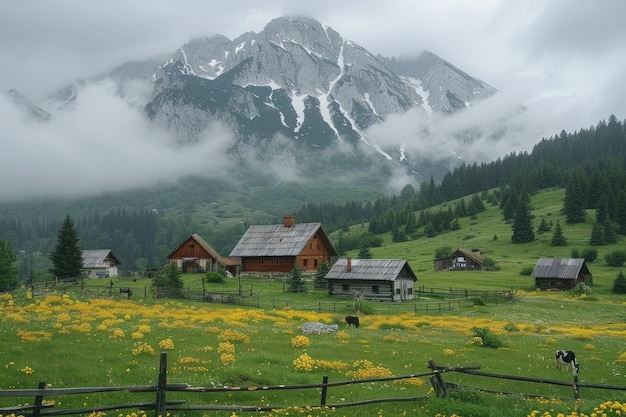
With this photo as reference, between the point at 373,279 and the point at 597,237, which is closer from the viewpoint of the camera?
the point at 373,279

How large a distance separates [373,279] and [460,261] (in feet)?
206

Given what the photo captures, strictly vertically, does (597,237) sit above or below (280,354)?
above

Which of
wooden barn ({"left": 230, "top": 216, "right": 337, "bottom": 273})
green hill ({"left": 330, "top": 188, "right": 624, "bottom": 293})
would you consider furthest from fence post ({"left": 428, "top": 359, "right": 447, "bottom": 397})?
green hill ({"left": 330, "top": 188, "right": 624, "bottom": 293})

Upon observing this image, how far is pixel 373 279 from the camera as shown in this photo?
74.2 metres

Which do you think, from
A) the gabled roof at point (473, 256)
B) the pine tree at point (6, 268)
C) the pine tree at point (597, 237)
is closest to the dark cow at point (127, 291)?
the pine tree at point (6, 268)

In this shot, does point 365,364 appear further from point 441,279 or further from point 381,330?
point 441,279

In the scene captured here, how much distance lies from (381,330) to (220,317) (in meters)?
13.9

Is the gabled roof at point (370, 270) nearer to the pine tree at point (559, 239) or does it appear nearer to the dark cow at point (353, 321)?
the dark cow at point (353, 321)

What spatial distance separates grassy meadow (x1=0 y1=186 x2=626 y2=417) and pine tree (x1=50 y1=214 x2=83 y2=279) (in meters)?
35.3

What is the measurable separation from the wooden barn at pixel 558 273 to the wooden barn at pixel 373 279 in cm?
3156

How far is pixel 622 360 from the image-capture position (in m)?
28.8

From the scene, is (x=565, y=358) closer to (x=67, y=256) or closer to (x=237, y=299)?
(x=237, y=299)

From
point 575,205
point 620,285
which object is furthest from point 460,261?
point 575,205

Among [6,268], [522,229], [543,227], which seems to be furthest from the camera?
[543,227]
